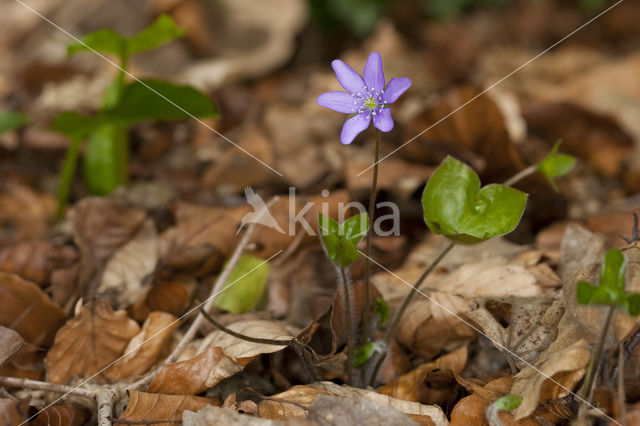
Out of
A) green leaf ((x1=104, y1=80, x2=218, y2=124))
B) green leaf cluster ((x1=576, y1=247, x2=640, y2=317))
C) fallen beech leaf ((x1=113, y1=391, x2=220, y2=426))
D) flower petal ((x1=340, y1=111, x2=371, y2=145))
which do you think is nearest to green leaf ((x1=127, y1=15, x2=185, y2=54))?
green leaf ((x1=104, y1=80, x2=218, y2=124))

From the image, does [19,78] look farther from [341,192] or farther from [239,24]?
[341,192]

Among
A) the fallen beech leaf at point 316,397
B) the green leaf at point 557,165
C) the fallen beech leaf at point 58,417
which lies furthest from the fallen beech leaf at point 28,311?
the green leaf at point 557,165

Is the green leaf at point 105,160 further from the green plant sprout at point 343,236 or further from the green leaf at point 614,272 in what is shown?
the green leaf at point 614,272

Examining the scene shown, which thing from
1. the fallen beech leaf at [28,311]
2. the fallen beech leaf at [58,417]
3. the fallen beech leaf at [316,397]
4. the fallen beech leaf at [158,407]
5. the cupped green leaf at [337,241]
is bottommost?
the fallen beech leaf at [58,417]

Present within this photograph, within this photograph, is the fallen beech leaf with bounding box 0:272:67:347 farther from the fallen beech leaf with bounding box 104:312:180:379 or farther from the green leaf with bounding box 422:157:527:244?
the green leaf with bounding box 422:157:527:244

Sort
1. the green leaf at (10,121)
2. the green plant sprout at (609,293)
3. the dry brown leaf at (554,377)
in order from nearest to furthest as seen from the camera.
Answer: the green plant sprout at (609,293) < the dry brown leaf at (554,377) < the green leaf at (10,121)

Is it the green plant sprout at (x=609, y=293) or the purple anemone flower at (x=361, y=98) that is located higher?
the purple anemone flower at (x=361, y=98)

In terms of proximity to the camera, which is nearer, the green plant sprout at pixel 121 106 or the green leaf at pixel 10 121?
the green plant sprout at pixel 121 106
